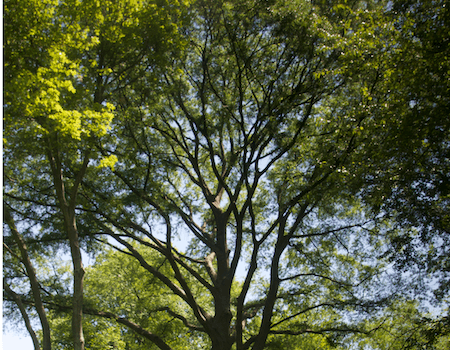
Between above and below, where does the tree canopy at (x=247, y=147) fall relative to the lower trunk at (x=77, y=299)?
above

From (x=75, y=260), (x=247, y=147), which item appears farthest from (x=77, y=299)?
(x=247, y=147)

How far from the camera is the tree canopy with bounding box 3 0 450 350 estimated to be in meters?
7.52

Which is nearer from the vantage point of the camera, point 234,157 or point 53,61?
point 53,61

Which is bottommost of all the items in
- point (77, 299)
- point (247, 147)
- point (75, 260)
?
point (77, 299)

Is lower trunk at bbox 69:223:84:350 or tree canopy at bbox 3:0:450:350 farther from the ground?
tree canopy at bbox 3:0:450:350

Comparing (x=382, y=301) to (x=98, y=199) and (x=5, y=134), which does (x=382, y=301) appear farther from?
(x=5, y=134)

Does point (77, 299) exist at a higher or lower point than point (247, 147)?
lower

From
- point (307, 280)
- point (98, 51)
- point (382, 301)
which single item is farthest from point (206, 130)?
point (382, 301)

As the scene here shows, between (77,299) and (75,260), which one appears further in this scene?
(75,260)

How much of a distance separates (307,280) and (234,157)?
494 cm

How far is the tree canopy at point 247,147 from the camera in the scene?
752 cm

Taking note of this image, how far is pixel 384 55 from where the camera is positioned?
820 centimetres

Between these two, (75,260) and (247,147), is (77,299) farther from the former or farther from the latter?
(247,147)

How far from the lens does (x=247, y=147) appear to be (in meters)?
12.0
